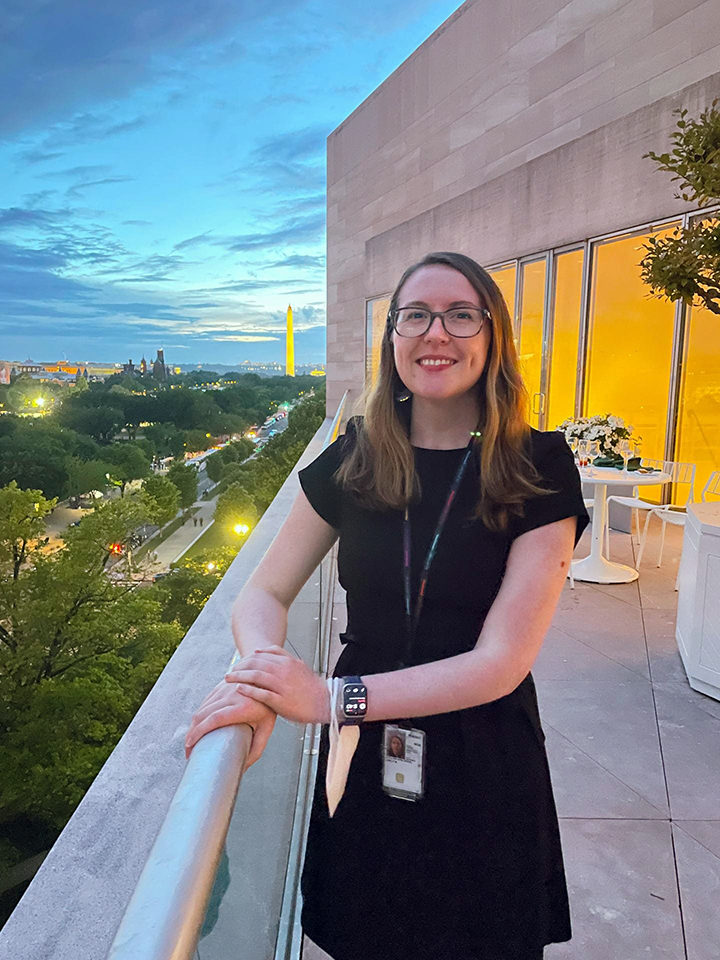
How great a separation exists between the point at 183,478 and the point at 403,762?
60.9 m

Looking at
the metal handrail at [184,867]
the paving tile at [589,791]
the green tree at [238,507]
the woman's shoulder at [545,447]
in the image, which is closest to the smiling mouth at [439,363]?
the woman's shoulder at [545,447]

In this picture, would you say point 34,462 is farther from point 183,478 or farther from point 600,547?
point 600,547

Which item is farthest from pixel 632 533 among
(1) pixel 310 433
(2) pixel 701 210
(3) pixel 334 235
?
(1) pixel 310 433

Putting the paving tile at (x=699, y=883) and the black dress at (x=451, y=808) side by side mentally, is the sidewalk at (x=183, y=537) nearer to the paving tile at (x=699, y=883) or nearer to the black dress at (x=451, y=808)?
the paving tile at (x=699, y=883)

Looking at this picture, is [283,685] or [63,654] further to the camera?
[63,654]

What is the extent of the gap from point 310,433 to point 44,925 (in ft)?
93.3

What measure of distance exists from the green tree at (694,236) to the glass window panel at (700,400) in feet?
12.8

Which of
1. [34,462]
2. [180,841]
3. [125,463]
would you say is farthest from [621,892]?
[125,463]

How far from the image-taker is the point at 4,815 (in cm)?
1948

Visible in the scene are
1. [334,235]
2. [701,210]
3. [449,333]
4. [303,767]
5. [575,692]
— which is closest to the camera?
[449,333]

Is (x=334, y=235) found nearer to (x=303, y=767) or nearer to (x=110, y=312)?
(x=303, y=767)

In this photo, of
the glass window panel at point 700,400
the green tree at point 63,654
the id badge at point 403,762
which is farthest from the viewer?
the green tree at point 63,654

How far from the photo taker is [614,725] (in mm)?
3154

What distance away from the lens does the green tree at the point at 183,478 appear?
195 ft
